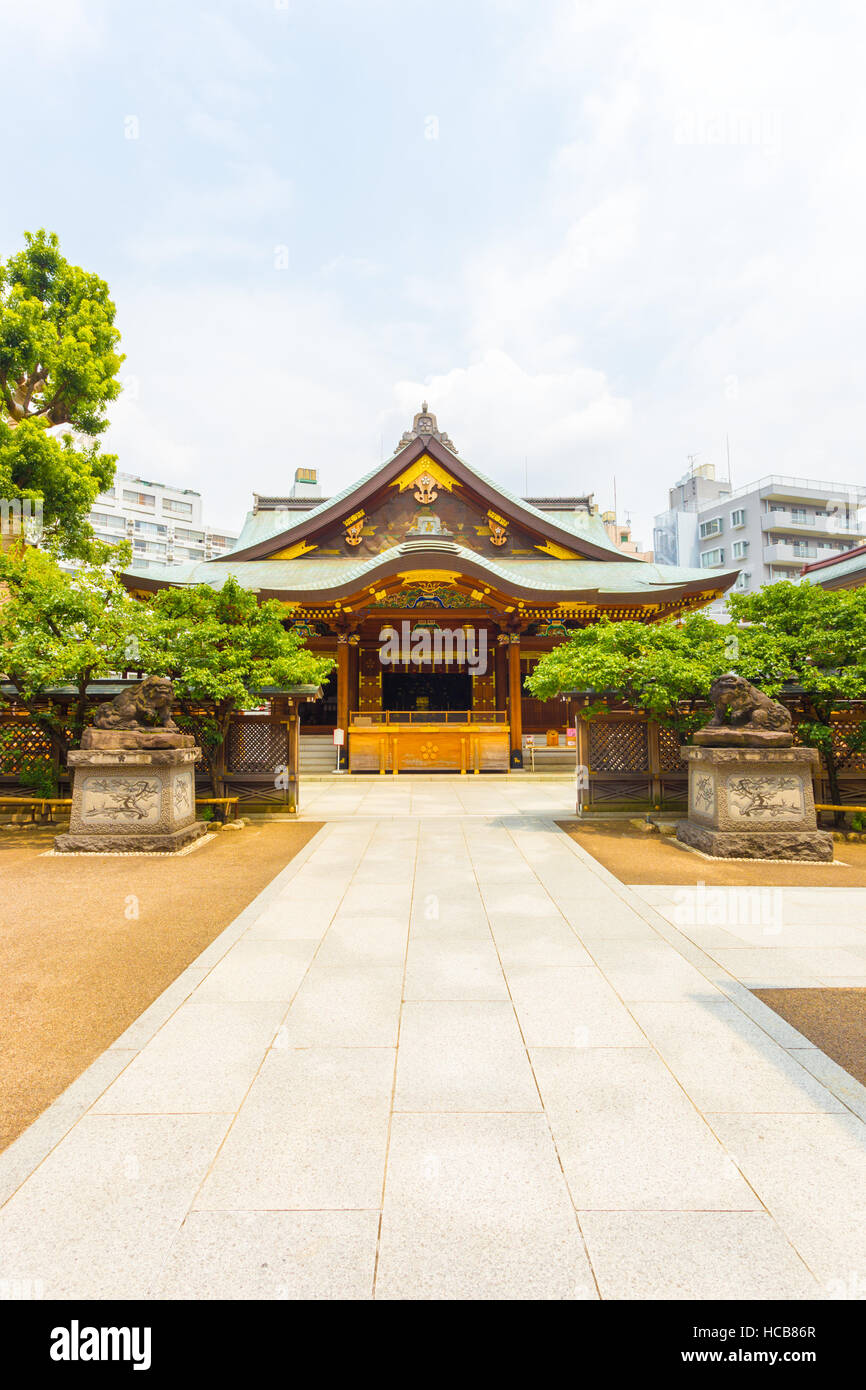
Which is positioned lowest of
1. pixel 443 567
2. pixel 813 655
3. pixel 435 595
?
pixel 813 655

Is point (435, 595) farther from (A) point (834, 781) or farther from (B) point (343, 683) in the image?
(A) point (834, 781)

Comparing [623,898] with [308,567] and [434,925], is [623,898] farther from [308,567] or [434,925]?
[308,567]

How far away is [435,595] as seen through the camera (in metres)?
19.2

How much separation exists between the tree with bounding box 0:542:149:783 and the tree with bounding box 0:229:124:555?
5.06m

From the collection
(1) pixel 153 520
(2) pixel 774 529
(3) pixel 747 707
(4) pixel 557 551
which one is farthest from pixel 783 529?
(1) pixel 153 520

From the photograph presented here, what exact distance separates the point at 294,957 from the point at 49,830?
7.27m

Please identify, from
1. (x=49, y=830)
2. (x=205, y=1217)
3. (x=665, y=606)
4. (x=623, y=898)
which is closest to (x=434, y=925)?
(x=623, y=898)

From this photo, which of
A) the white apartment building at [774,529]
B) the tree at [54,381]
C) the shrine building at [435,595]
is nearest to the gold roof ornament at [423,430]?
the shrine building at [435,595]

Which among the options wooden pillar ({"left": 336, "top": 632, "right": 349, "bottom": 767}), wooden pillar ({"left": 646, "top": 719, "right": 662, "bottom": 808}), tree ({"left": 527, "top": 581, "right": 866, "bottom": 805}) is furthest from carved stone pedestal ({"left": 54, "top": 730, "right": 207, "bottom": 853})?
wooden pillar ({"left": 336, "top": 632, "right": 349, "bottom": 767})

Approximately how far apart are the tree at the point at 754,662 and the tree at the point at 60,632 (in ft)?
21.3

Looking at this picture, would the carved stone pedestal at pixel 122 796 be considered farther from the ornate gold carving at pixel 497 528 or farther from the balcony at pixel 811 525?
the balcony at pixel 811 525

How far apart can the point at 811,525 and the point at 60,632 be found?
56289 mm

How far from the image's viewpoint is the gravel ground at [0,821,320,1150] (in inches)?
126

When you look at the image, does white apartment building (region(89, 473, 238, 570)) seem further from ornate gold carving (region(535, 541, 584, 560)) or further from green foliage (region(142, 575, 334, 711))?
green foliage (region(142, 575, 334, 711))
